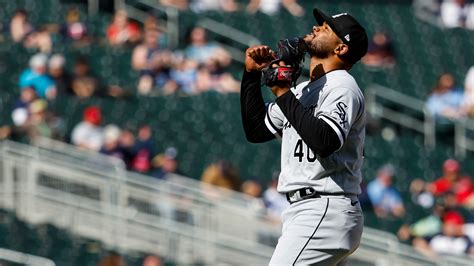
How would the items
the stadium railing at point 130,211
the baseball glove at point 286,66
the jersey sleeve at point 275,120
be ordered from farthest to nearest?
the stadium railing at point 130,211, the jersey sleeve at point 275,120, the baseball glove at point 286,66

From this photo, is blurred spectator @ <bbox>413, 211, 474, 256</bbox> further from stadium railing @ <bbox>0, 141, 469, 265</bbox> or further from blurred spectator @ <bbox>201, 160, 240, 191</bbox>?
blurred spectator @ <bbox>201, 160, 240, 191</bbox>

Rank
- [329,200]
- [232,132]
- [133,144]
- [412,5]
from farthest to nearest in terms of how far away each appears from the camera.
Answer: [412,5] < [232,132] < [133,144] < [329,200]

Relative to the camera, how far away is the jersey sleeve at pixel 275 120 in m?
4.78

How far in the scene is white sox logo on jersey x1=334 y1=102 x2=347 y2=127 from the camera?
4355 millimetres

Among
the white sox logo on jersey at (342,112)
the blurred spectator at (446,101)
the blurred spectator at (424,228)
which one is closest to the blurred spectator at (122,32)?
the blurred spectator at (446,101)

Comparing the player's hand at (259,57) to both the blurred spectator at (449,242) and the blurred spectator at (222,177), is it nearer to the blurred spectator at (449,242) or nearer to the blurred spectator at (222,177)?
the blurred spectator at (449,242)

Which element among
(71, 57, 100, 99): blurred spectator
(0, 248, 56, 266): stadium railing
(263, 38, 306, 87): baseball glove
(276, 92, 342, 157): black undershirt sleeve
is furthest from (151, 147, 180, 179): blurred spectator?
(276, 92, 342, 157): black undershirt sleeve

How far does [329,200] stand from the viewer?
448 cm

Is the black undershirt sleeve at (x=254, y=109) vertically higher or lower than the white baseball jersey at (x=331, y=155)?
higher

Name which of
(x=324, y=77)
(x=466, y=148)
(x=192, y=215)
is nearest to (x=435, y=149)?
(x=466, y=148)

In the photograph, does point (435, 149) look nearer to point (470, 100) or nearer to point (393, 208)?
point (470, 100)

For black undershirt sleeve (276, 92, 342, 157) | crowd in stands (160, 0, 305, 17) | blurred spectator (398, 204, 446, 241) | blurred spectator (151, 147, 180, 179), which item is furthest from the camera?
crowd in stands (160, 0, 305, 17)

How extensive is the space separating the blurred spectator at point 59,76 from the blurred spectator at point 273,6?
12.4ft

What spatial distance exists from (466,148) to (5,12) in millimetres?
5581
